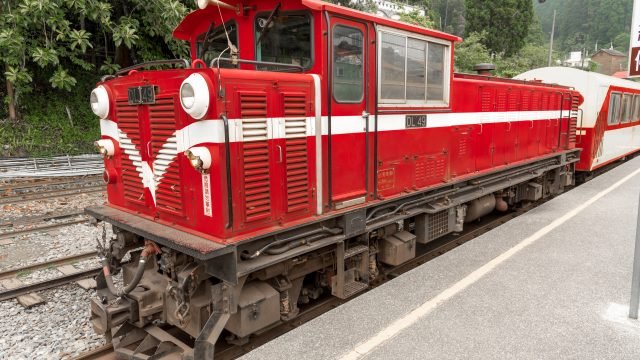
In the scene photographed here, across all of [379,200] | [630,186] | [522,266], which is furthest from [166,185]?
[630,186]

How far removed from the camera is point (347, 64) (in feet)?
14.2

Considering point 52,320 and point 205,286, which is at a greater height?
point 205,286

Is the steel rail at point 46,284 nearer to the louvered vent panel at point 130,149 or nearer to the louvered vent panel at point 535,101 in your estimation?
the louvered vent panel at point 130,149

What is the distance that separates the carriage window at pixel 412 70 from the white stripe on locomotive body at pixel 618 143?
9.70m

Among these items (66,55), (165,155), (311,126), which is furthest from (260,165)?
(66,55)

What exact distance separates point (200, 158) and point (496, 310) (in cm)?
327

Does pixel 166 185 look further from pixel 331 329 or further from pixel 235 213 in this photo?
pixel 331 329

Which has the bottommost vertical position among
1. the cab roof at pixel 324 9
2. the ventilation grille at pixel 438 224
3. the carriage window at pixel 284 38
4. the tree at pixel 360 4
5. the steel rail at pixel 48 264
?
the steel rail at pixel 48 264

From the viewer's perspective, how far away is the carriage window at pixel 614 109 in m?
13.9

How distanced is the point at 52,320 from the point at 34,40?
35.4 feet

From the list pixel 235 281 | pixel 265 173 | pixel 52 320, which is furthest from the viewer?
pixel 52 320

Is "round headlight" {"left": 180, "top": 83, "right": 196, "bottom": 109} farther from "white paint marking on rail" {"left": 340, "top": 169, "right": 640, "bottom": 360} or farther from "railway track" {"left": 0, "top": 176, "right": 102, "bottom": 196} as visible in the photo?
"railway track" {"left": 0, "top": 176, "right": 102, "bottom": 196}

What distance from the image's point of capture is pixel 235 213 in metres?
3.57

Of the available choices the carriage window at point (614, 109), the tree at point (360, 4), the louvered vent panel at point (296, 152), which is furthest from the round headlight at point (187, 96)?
the tree at point (360, 4)
